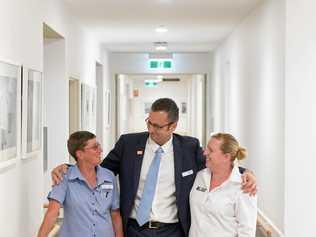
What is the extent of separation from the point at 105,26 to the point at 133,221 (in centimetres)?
553

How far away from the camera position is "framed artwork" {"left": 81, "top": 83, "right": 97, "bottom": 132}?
7527mm

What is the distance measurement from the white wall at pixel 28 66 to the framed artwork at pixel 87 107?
1192mm

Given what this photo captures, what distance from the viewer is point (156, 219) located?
293 centimetres

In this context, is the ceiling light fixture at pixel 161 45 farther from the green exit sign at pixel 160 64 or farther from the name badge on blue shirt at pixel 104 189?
the name badge on blue shirt at pixel 104 189

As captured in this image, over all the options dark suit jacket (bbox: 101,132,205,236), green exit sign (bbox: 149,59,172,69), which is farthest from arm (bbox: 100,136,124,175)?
green exit sign (bbox: 149,59,172,69)

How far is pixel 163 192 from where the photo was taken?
9.71 feet

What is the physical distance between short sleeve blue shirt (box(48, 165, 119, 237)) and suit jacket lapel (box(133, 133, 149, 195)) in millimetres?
180

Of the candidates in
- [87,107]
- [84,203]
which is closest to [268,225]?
[84,203]

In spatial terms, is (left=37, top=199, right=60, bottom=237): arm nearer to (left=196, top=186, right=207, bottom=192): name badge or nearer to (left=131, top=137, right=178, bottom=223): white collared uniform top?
(left=131, top=137, right=178, bottom=223): white collared uniform top

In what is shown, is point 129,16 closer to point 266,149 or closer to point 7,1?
point 266,149

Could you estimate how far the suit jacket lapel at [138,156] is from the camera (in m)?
2.98

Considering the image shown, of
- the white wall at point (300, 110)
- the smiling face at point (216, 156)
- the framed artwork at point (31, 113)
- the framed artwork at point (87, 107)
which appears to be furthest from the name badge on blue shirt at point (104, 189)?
the framed artwork at point (87, 107)

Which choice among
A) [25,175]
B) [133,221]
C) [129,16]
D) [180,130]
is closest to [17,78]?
[25,175]

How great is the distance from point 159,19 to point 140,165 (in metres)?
4.80
